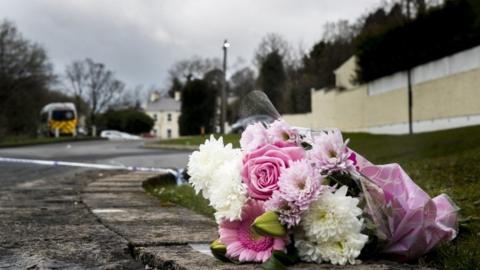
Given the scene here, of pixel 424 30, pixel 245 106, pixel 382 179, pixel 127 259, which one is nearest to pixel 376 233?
pixel 382 179

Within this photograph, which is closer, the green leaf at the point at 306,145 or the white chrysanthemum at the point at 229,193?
the white chrysanthemum at the point at 229,193

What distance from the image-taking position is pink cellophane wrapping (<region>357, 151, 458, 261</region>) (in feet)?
8.80

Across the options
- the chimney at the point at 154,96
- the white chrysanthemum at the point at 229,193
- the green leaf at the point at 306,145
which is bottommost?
the white chrysanthemum at the point at 229,193

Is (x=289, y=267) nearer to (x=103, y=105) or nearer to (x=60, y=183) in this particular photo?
(x=60, y=183)

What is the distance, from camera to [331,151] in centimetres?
259

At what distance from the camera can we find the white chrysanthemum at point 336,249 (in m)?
2.38

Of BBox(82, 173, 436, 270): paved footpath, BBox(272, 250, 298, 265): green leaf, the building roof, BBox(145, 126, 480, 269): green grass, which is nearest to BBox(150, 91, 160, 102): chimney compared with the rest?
the building roof

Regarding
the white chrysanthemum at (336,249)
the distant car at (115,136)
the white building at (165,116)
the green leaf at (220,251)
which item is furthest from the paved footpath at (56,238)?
the white building at (165,116)

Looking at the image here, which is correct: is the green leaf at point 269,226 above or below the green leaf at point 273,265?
above

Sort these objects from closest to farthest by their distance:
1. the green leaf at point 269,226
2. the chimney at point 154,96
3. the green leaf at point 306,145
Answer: the green leaf at point 269,226 → the green leaf at point 306,145 → the chimney at point 154,96

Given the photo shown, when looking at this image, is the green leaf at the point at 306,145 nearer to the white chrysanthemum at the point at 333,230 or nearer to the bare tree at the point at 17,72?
the white chrysanthemum at the point at 333,230

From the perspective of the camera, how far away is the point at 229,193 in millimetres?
2545

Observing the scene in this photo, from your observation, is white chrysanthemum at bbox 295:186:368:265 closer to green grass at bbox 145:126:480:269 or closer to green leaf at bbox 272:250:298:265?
green leaf at bbox 272:250:298:265

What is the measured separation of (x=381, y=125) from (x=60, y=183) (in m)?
26.4
